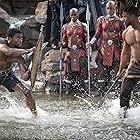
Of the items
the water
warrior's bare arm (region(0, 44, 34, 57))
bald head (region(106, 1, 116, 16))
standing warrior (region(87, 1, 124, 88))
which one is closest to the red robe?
standing warrior (region(87, 1, 124, 88))

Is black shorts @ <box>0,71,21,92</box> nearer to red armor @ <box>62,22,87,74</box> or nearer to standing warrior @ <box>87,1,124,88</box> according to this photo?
standing warrior @ <box>87,1,124,88</box>

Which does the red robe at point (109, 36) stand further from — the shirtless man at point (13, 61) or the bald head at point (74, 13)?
the shirtless man at point (13, 61)

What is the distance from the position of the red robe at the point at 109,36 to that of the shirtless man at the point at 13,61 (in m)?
2.81

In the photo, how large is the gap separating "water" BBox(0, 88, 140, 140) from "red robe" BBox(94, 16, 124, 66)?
3.42 ft

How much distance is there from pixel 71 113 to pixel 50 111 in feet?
1.38

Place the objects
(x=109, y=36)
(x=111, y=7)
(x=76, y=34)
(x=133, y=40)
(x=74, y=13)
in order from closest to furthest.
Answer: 1. (x=133, y=40)
2. (x=111, y=7)
3. (x=109, y=36)
4. (x=74, y=13)
5. (x=76, y=34)

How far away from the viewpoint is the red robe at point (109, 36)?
10.6 meters

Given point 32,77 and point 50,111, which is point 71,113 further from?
point 32,77

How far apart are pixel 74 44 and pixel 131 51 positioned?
328 cm

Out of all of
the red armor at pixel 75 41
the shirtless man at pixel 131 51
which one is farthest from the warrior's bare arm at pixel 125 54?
the red armor at pixel 75 41

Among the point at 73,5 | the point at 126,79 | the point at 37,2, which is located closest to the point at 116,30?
the point at 126,79

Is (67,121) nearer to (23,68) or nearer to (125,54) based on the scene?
(23,68)

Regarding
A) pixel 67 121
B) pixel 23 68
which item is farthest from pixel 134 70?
pixel 23 68

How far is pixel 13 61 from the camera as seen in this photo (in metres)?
8.25
